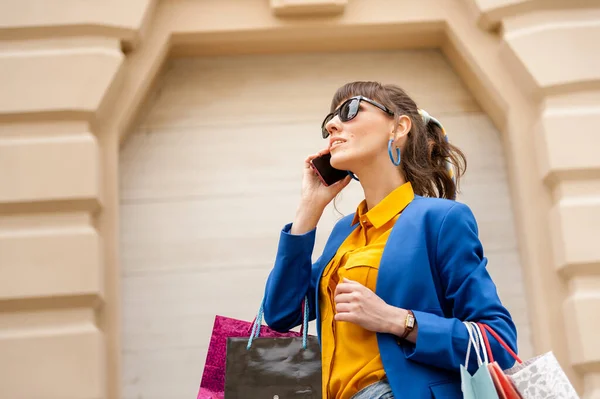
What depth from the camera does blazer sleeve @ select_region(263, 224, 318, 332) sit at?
205 cm

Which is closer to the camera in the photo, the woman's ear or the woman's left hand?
the woman's left hand

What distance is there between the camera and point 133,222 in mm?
3273

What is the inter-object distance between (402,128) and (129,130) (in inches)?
61.8

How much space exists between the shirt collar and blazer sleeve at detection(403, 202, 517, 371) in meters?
0.17

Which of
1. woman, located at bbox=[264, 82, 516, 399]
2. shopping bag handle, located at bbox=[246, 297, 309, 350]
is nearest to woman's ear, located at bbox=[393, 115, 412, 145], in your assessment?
woman, located at bbox=[264, 82, 516, 399]

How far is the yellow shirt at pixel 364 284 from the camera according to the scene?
1.82 meters

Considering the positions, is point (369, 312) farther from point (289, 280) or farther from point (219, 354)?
point (219, 354)

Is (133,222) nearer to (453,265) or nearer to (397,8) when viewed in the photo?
(397,8)

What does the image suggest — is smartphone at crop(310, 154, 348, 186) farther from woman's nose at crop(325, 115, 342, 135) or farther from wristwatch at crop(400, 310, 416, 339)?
wristwatch at crop(400, 310, 416, 339)

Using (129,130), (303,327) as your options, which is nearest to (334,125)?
(303,327)

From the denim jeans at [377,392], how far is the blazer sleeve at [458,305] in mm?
88

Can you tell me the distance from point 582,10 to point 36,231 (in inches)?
91.6

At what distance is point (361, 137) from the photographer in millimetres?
2127

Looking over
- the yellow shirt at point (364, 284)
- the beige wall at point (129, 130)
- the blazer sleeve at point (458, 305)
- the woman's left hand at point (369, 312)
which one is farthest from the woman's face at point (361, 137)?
the beige wall at point (129, 130)
